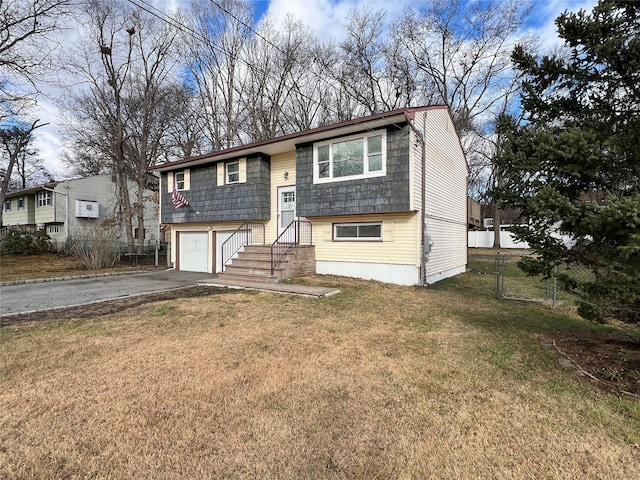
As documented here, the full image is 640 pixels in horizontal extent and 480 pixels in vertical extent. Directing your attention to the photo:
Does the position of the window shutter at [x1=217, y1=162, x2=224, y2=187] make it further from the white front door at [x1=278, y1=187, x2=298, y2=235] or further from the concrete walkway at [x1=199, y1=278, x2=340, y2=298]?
the concrete walkway at [x1=199, y1=278, x2=340, y2=298]

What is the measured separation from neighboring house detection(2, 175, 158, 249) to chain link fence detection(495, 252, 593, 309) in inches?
878

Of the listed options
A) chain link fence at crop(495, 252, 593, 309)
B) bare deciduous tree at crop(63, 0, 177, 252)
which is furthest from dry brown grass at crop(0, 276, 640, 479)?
bare deciduous tree at crop(63, 0, 177, 252)

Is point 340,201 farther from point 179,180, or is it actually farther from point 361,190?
point 179,180

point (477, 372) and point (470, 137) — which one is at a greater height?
point (470, 137)

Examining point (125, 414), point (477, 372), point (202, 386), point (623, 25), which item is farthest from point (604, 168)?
point (125, 414)

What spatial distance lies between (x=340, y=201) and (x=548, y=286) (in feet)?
22.0

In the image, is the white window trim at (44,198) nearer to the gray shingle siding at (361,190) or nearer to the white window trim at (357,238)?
the gray shingle siding at (361,190)

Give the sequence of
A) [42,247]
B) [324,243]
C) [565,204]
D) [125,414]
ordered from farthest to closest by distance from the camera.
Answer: [42,247] → [324,243] → [565,204] → [125,414]

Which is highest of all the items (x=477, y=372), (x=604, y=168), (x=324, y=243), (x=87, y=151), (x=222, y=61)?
(x=222, y=61)

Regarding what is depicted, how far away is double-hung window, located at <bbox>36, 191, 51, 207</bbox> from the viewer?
79.2ft

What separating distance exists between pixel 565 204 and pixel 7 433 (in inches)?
212

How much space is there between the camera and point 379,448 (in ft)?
7.31

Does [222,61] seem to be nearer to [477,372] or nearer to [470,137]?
[470,137]

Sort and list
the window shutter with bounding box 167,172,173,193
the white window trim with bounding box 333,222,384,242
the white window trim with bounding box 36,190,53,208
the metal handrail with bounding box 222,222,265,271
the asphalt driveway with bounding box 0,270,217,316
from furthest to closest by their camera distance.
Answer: the white window trim with bounding box 36,190,53,208, the window shutter with bounding box 167,172,173,193, the metal handrail with bounding box 222,222,265,271, the white window trim with bounding box 333,222,384,242, the asphalt driveway with bounding box 0,270,217,316
